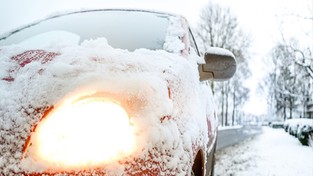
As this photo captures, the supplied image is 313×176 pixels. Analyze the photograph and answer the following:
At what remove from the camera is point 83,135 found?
50.3 inches

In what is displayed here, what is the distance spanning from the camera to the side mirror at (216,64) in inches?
99.4

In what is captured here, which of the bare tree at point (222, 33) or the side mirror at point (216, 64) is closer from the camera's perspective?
the side mirror at point (216, 64)

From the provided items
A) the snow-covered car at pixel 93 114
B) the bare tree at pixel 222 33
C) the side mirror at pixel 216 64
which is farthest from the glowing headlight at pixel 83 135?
the bare tree at pixel 222 33

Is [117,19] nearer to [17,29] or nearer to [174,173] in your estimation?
[17,29]

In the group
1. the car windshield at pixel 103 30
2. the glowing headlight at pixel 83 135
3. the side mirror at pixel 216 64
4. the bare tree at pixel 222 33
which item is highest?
the car windshield at pixel 103 30

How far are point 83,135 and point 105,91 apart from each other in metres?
0.18

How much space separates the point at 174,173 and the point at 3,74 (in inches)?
32.3

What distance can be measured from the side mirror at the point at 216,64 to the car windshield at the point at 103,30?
0.35 metres

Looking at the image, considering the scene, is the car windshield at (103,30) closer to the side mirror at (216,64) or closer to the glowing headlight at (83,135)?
the side mirror at (216,64)

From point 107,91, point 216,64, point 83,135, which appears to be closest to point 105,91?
point 107,91

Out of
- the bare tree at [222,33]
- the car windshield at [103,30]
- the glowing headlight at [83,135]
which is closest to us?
the glowing headlight at [83,135]

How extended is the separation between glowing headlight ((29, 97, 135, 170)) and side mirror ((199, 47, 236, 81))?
4.24 ft

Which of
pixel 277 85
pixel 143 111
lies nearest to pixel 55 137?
pixel 143 111

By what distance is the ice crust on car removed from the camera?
4.12 ft
